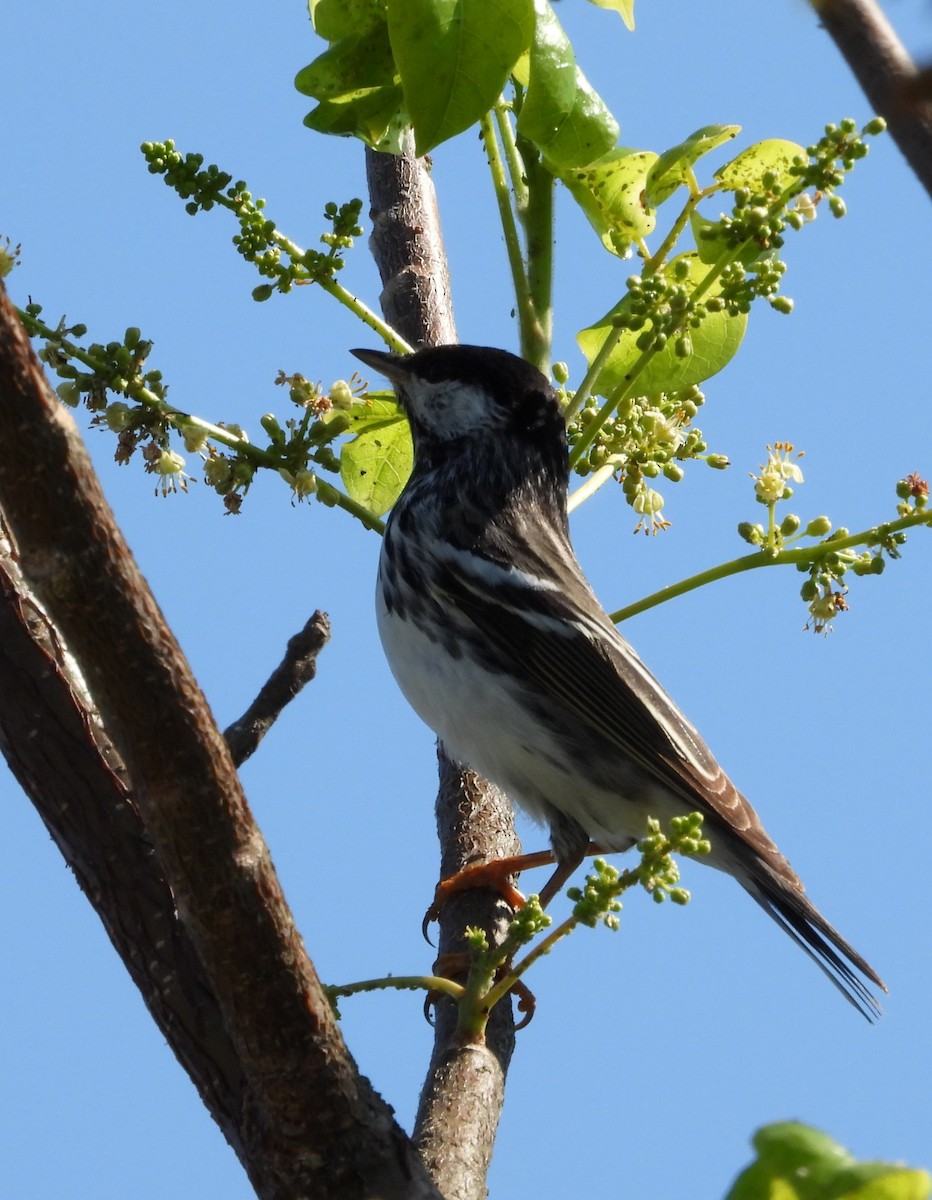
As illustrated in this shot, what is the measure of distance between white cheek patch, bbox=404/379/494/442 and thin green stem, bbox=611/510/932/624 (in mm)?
1371

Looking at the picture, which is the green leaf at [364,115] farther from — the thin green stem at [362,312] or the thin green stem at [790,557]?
the thin green stem at [790,557]

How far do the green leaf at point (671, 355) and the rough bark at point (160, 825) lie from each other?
1.57 m

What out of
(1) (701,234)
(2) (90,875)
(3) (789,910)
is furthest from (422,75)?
(3) (789,910)

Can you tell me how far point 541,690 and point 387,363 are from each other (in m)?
1.15

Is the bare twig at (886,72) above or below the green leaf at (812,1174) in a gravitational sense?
above

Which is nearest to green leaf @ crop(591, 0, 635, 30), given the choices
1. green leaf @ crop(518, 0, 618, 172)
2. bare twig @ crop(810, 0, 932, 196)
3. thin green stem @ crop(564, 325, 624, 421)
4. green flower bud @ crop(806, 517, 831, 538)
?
green leaf @ crop(518, 0, 618, 172)

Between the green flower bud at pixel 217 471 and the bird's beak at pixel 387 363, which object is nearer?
the green flower bud at pixel 217 471

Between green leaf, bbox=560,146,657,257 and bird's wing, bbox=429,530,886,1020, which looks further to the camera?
bird's wing, bbox=429,530,886,1020

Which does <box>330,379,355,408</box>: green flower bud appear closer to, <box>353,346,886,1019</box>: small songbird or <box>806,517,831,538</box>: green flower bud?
<box>353,346,886,1019</box>: small songbird

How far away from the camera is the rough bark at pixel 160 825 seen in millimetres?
1914

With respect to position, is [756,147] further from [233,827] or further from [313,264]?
[233,827]

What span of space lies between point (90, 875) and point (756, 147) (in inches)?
83.4

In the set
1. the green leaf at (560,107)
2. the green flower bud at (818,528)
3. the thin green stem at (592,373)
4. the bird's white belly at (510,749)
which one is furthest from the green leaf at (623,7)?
the bird's white belly at (510,749)

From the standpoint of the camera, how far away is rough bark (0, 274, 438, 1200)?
6.28 feet
